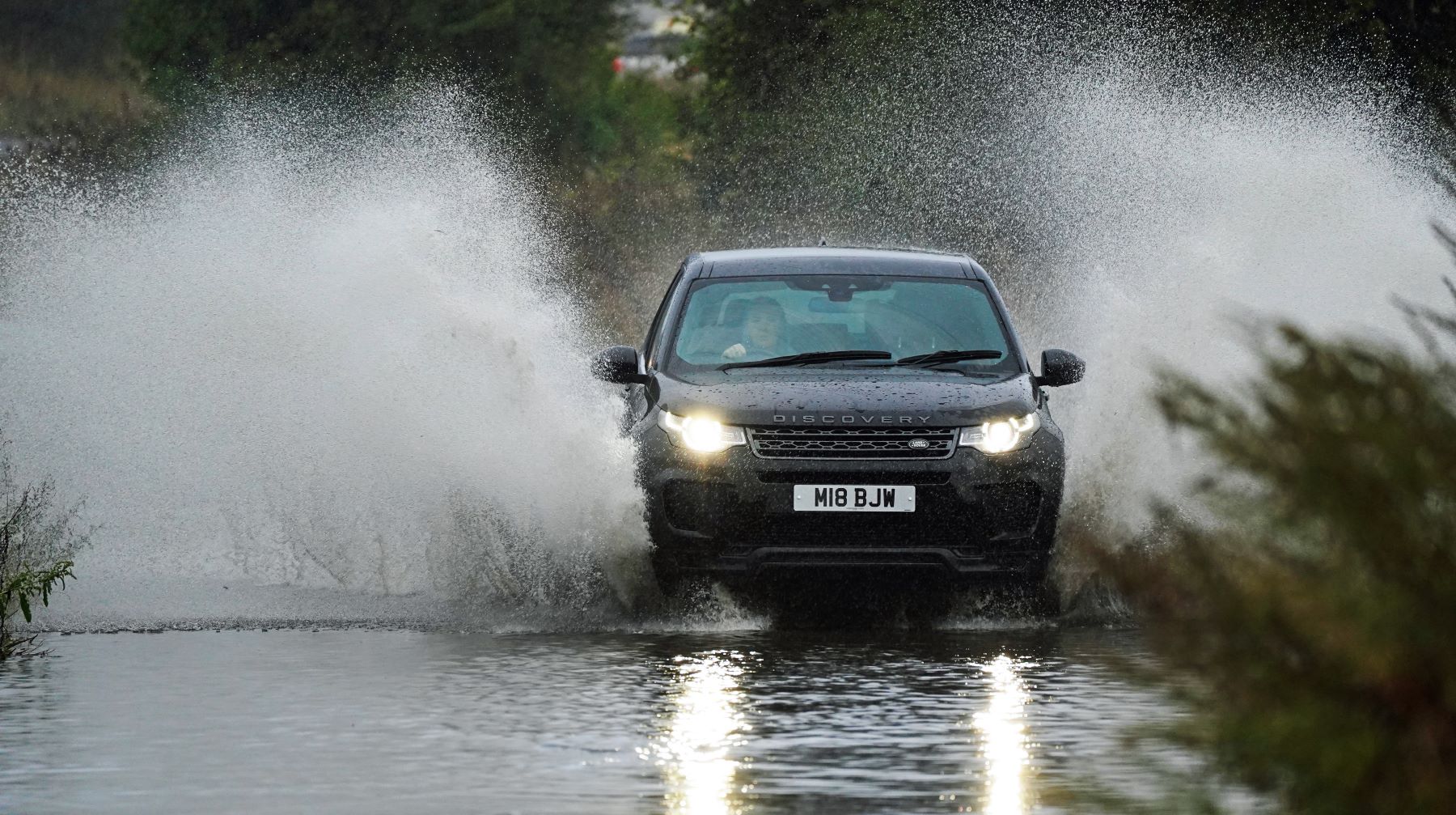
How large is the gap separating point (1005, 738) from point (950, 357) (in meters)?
4.55

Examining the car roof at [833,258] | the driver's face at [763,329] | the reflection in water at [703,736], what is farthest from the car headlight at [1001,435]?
the car roof at [833,258]

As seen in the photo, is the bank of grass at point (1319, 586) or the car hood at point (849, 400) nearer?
the bank of grass at point (1319, 586)

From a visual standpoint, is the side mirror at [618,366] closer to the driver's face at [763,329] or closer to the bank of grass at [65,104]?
the driver's face at [763,329]

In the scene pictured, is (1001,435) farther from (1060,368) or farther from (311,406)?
(311,406)

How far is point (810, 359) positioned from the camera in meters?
13.4

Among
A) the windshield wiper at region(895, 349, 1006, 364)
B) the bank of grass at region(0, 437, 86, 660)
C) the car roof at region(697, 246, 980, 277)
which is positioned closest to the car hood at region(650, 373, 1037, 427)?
the windshield wiper at region(895, 349, 1006, 364)

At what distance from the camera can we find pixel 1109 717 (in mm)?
9703

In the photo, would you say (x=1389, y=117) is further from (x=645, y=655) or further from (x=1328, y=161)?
(x=645, y=655)

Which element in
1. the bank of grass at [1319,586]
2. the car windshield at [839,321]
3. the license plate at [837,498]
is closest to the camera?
the bank of grass at [1319,586]

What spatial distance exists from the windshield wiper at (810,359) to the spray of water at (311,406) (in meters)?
0.65

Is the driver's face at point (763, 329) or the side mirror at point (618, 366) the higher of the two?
the driver's face at point (763, 329)

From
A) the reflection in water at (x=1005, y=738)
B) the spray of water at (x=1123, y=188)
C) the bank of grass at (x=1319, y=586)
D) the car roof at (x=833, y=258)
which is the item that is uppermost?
the spray of water at (x=1123, y=188)

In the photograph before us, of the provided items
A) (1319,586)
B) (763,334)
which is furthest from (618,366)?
(1319,586)

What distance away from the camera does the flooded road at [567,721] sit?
806 cm
